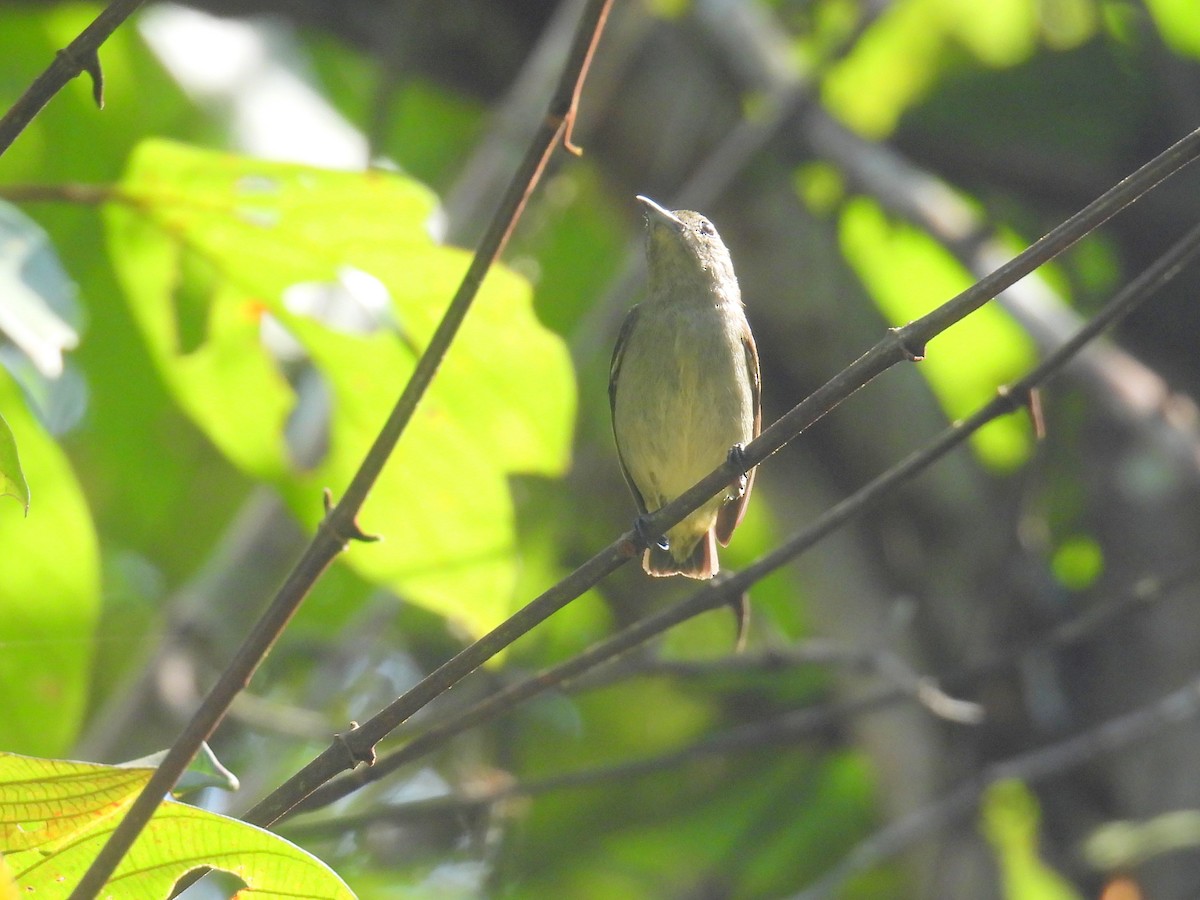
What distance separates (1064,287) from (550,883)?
11.7ft

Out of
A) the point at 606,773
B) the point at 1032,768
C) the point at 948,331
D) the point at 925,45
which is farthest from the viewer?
the point at 925,45

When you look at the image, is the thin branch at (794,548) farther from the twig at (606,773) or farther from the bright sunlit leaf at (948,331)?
the bright sunlit leaf at (948,331)

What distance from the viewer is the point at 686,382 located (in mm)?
4219

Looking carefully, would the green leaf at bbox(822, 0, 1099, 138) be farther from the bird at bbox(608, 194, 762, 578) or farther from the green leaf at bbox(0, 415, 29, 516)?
the green leaf at bbox(0, 415, 29, 516)

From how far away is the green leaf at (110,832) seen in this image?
1.64 m

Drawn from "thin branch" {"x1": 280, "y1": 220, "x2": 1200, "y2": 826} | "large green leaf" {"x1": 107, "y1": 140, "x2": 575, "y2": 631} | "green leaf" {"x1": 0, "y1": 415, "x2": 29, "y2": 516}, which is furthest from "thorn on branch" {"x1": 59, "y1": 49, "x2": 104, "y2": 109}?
"thin branch" {"x1": 280, "y1": 220, "x2": 1200, "y2": 826}

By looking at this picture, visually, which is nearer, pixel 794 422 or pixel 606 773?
pixel 794 422

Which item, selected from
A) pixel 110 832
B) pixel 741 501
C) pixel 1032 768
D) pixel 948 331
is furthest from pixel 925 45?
pixel 110 832

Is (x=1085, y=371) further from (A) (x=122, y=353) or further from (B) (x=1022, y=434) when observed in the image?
(A) (x=122, y=353)

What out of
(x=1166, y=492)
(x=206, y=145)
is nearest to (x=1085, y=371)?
(x=1166, y=492)

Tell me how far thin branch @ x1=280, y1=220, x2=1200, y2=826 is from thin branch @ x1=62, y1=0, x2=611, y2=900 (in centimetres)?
40

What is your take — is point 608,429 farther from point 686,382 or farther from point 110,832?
point 110,832

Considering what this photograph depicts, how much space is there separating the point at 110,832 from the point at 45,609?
0.96 m

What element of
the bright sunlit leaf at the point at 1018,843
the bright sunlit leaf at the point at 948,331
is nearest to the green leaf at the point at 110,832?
the bright sunlit leaf at the point at 1018,843
